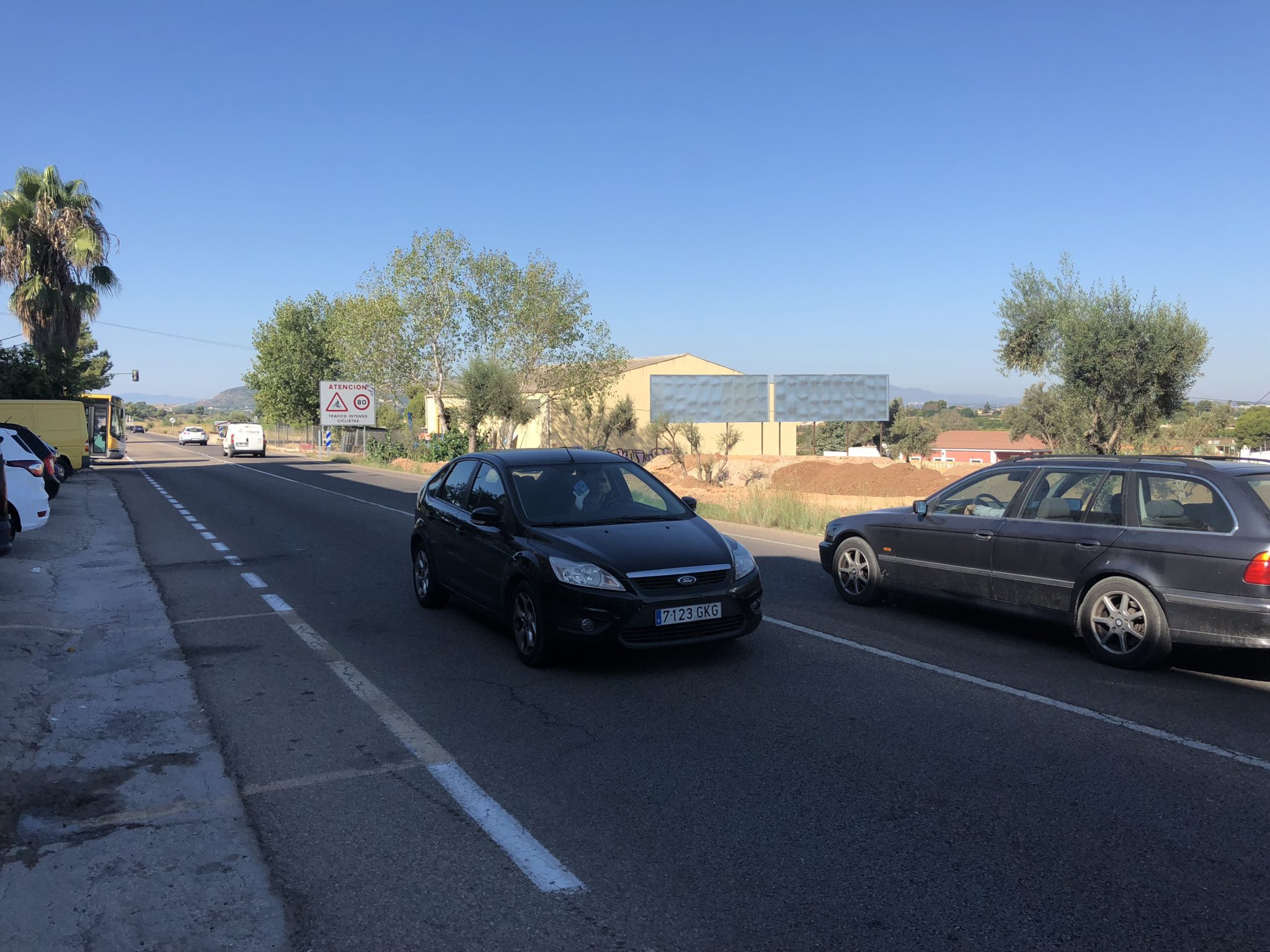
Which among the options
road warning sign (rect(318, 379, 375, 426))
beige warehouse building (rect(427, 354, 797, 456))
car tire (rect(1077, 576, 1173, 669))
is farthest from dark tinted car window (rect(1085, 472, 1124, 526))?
road warning sign (rect(318, 379, 375, 426))

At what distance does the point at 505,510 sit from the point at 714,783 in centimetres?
342

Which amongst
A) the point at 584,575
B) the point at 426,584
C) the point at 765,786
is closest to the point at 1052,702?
the point at 765,786

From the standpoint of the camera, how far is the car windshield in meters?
7.44

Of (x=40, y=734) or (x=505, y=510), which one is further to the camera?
(x=505, y=510)

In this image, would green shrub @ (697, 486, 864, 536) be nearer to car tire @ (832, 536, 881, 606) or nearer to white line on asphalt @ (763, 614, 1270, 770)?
car tire @ (832, 536, 881, 606)

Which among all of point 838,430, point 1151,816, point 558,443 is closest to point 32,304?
point 558,443

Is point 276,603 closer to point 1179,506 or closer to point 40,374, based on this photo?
point 1179,506

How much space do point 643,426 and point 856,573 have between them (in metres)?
45.9

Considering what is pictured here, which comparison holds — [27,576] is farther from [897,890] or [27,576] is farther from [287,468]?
[287,468]

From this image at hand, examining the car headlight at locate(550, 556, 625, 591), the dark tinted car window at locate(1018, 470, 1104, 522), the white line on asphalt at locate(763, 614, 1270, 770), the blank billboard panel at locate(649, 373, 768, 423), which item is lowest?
the white line on asphalt at locate(763, 614, 1270, 770)

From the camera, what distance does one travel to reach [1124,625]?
677 cm

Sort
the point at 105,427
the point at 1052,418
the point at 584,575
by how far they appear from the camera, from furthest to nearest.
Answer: the point at 105,427, the point at 1052,418, the point at 584,575

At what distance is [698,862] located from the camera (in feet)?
12.4

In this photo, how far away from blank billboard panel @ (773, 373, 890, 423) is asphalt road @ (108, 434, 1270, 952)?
46286 mm
